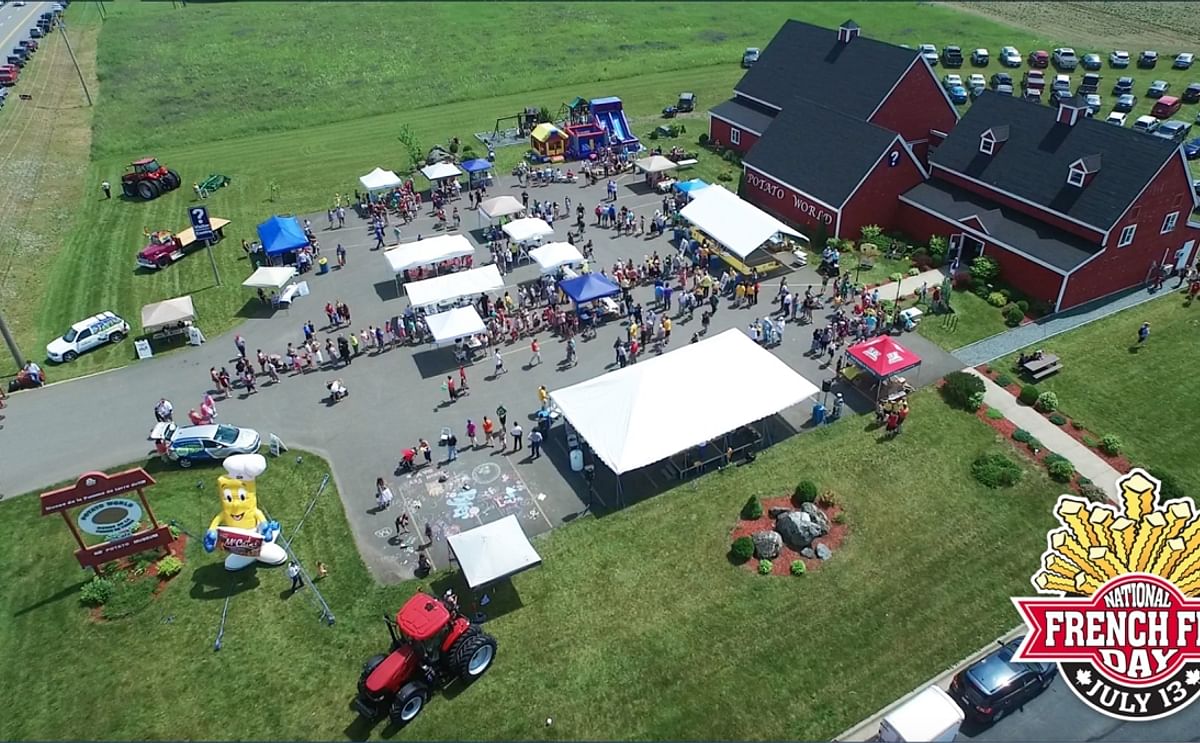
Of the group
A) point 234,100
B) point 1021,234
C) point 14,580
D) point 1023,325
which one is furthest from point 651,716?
point 234,100

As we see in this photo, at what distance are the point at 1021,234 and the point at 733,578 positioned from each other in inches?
1030

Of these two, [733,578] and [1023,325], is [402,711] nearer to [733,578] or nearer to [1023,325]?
[733,578]

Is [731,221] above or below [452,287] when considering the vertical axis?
below

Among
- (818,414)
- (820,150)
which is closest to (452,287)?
(818,414)

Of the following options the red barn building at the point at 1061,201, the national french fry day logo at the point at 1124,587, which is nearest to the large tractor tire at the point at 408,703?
the national french fry day logo at the point at 1124,587

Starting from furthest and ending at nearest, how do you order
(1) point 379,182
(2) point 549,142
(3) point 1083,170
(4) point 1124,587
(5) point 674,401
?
(2) point 549,142 → (1) point 379,182 → (3) point 1083,170 → (5) point 674,401 → (4) point 1124,587

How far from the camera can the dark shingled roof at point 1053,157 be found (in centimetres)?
3553

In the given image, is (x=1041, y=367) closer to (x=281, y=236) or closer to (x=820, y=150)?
(x=820, y=150)

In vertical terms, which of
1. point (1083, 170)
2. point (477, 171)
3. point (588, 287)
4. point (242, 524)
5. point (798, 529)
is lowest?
point (798, 529)

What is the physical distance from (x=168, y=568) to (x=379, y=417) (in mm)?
9532

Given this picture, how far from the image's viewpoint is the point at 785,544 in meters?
25.0

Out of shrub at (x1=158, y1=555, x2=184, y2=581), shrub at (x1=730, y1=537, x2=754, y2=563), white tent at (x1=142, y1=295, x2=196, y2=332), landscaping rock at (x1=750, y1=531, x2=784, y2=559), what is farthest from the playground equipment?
shrub at (x1=158, y1=555, x2=184, y2=581)

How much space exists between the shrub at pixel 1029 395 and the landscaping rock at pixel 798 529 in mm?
11786

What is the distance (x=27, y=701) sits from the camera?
2052 cm
